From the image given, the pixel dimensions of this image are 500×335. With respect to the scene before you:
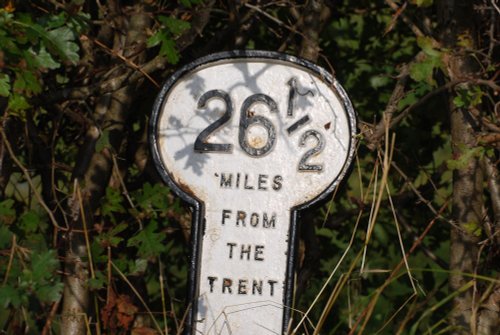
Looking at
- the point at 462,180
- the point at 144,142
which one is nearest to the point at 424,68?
the point at 462,180

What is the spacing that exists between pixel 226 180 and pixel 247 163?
0.08 meters

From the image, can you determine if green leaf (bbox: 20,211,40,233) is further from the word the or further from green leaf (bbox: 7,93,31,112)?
the word the

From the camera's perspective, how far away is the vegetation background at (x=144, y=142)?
9.89 feet

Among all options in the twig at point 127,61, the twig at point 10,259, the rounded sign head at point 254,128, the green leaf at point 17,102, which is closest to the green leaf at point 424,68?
the rounded sign head at point 254,128

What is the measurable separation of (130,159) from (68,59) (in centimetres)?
88

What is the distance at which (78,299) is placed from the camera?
3.39m

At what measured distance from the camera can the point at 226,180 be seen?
2988mm

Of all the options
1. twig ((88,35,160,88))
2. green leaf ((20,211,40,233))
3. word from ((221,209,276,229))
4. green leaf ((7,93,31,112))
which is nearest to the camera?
word from ((221,209,276,229))

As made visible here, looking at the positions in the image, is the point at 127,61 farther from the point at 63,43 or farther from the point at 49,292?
the point at 49,292

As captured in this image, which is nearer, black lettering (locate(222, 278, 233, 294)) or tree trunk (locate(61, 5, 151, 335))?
black lettering (locate(222, 278, 233, 294))

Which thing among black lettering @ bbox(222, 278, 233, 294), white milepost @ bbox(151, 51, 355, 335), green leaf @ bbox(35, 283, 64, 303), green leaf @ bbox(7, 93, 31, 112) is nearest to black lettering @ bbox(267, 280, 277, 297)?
white milepost @ bbox(151, 51, 355, 335)

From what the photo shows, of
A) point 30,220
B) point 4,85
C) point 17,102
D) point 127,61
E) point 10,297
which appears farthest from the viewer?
point 127,61

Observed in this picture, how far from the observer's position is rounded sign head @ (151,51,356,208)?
2967mm

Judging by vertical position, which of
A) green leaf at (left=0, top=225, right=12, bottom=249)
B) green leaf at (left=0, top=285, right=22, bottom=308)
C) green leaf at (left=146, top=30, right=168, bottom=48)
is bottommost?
green leaf at (left=0, top=285, right=22, bottom=308)
